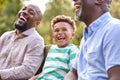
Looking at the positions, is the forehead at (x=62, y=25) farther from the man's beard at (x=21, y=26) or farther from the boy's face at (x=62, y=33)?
the man's beard at (x=21, y=26)

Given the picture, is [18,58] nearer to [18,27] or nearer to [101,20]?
[18,27]

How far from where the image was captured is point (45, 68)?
3.60 metres

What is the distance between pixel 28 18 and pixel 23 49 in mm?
330

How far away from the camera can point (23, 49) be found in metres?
3.75

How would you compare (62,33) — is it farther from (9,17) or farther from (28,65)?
(9,17)

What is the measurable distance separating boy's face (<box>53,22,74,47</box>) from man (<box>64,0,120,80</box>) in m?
1.11

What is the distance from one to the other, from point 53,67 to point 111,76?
139cm

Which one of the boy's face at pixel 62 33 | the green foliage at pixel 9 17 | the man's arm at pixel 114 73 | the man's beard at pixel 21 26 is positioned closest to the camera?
the man's arm at pixel 114 73

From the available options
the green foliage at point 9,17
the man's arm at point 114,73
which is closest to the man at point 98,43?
the man's arm at point 114,73

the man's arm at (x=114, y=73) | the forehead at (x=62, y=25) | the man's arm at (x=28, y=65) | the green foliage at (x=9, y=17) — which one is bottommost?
the green foliage at (x=9, y=17)

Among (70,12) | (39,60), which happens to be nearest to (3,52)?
(39,60)

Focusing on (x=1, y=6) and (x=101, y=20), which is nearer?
(x=101, y=20)

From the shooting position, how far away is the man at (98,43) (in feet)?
7.14

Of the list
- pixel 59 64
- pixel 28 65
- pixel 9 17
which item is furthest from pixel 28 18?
pixel 9 17
